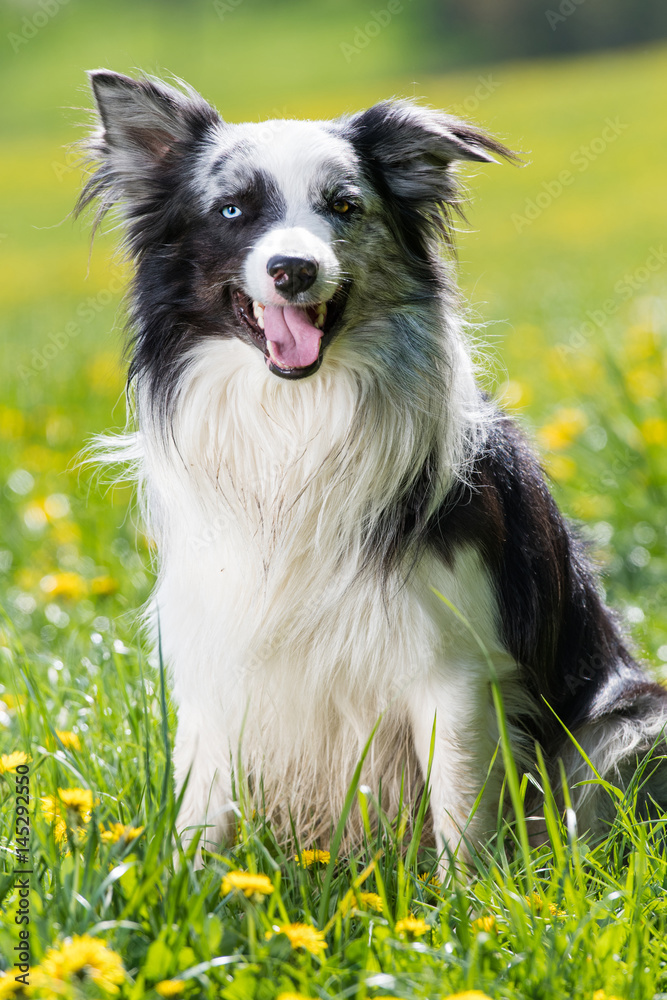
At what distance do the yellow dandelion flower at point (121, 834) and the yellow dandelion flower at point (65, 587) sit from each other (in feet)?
6.42

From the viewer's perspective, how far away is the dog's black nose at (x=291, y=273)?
7.80 feet

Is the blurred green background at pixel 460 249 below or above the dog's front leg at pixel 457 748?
above

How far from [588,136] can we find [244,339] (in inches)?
933

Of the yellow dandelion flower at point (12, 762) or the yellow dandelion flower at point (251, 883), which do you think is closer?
the yellow dandelion flower at point (251, 883)

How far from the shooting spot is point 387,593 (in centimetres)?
254

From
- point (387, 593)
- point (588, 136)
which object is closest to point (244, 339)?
point (387, 593)

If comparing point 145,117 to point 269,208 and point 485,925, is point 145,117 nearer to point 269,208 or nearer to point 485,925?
point 269,208

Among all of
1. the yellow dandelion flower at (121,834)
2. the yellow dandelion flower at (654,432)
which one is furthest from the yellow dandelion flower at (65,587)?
the yellow dandelion flower at (654,432)

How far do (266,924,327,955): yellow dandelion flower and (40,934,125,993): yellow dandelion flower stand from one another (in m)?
0.34

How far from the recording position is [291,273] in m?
2.39
